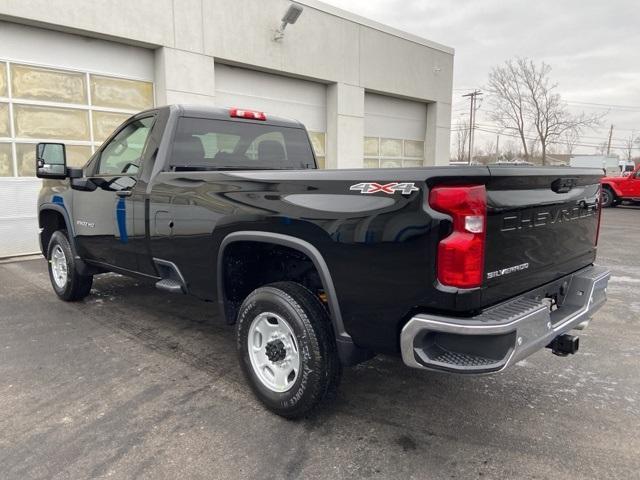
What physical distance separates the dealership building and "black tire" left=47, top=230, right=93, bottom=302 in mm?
4179

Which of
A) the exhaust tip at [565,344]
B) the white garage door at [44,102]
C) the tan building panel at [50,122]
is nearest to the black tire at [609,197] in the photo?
the white garage door at [44,102]

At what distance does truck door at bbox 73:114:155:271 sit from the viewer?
427cm

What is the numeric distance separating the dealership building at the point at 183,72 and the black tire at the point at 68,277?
4.18 metres

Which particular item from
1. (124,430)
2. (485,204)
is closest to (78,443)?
(124,430)

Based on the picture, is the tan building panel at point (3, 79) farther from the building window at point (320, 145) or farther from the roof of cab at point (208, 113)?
the building window at point (320, 145)

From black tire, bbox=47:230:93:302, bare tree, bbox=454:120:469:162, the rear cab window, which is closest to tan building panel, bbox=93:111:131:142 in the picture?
black tire, bbox=47:230:93:302

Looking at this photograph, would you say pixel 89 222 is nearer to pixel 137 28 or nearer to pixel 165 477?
pixel 165 477

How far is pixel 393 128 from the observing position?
16.8 meters

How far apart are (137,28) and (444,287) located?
378 inches

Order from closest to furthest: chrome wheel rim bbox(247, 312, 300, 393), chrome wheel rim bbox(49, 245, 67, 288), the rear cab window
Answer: chrome wheel rim bbox(247, 312, 300, 393), the rear cab window, chrome wheel rim bbox(49, 245, 67, 288)

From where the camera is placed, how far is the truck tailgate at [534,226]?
7.92 ft

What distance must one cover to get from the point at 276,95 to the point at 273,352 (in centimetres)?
1087

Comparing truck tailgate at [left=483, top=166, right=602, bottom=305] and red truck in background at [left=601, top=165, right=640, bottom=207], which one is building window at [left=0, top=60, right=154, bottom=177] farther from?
red truck in background at [left=601, top=165, right=640, bottom=207]

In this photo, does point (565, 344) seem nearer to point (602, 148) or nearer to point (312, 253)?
point (312, 253)
